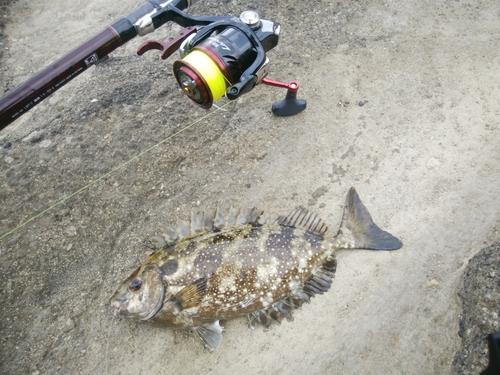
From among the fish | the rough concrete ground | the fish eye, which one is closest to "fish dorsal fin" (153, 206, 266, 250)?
the fish

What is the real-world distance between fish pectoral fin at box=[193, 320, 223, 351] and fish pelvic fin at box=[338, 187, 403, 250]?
3.93 feet

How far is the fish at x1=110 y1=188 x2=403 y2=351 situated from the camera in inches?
118

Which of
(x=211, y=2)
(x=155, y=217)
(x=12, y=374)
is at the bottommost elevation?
(x=12, y=374)

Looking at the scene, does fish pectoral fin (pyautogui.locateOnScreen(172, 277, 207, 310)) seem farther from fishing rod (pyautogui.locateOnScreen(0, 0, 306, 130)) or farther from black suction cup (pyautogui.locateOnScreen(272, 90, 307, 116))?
black suction cup (pyautogui.locateOnScreen(272, 90, 307, 116))

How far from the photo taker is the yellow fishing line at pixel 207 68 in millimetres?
2807

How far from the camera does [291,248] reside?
3.18m

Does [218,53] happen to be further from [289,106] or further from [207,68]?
[289,106]

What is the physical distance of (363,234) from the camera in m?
3.31

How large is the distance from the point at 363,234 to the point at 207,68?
1781mm

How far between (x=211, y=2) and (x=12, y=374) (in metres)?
4.27

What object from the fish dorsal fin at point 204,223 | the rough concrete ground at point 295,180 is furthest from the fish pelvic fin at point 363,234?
the fish dorsal fin at point 204,223

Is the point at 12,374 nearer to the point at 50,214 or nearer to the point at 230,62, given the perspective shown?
the point at 50,214

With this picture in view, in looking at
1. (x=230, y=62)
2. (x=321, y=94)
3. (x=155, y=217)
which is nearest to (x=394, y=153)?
(x=321, y=94)

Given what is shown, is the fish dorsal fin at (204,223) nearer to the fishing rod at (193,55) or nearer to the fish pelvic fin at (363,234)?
the fish pelvic fin at (363,234)
